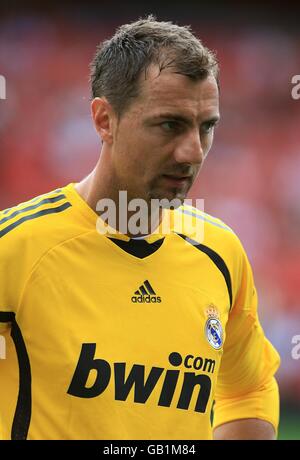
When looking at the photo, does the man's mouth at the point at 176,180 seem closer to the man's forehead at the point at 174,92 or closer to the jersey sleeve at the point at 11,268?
the man's forehead at the point at 174,92

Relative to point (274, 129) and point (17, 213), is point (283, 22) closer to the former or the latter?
point (274, 129)

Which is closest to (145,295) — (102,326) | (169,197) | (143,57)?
(102,326)

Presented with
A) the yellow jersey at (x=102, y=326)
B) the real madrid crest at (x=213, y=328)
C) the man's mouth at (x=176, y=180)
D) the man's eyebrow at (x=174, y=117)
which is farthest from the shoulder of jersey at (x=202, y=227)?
the man's eyebrow at (x=174, y=117)

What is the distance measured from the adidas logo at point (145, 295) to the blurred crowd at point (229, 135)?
232 inches

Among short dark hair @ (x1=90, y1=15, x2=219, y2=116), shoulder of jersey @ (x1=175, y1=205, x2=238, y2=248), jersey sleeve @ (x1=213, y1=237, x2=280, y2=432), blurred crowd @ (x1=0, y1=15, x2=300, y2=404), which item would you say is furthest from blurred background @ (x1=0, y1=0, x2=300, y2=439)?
short dark hair @ (x1=90, y1=15, x2=219, y2=116)

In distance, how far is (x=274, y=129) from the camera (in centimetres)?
916

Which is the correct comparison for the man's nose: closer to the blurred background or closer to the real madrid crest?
the real madrid crest

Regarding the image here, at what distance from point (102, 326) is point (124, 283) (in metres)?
0.18

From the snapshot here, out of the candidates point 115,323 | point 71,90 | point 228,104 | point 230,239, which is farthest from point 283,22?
point 115,323

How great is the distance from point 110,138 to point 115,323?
2.07 ft

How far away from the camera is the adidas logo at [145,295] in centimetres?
276

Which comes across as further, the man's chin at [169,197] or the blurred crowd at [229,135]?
the blurred crowd at [229,135]

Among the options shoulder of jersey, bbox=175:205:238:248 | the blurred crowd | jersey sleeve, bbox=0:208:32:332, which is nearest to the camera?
jersey sleeve, bbox=0:208:32:332

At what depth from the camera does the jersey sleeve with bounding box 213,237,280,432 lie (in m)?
3.12
